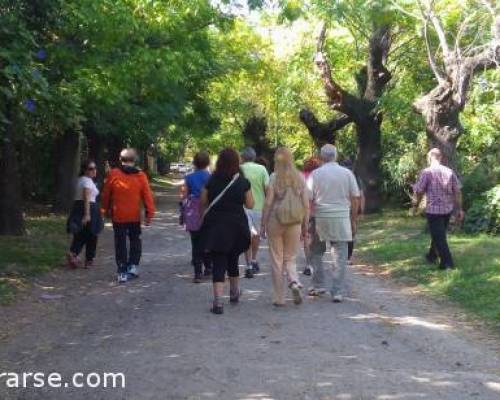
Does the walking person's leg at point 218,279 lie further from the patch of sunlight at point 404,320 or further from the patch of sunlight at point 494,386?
the patch of sunlight at point 494,386

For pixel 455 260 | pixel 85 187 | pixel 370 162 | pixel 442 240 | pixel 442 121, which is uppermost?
pixel 442 121

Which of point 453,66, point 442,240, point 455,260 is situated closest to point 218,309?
point 442,240

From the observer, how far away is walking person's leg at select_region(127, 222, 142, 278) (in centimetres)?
1001

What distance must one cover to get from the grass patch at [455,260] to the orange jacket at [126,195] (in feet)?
14.2

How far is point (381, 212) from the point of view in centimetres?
2242

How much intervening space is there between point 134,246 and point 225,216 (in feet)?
8.50

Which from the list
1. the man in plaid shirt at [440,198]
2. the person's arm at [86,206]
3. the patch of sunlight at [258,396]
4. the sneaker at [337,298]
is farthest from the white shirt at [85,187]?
the patch of sunlight at [258,396]

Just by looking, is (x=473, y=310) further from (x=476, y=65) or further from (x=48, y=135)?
(x=48, y=135)

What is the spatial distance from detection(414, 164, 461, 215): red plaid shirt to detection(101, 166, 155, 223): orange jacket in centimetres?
428

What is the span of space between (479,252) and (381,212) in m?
10.6

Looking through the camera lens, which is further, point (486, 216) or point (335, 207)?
point (486, 216)

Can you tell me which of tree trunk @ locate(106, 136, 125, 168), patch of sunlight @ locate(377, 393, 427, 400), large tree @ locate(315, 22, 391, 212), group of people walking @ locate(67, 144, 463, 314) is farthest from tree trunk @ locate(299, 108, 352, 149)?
patch of sunlight @ locate(377, 393, 427, 400)

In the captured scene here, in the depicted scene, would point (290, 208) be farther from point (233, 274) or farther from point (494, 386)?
point (494, 386)

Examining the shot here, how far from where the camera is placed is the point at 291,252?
8.48 metres
